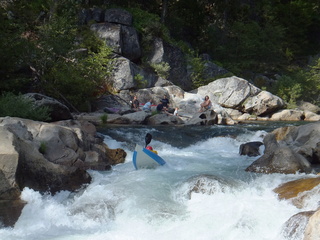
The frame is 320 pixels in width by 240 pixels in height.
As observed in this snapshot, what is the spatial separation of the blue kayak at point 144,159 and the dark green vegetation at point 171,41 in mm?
6729

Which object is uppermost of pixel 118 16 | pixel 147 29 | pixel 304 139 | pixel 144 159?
pixel 118 16

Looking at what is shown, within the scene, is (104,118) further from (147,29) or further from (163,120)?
(147,29)

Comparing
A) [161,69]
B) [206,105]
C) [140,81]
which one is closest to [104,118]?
[206,105]

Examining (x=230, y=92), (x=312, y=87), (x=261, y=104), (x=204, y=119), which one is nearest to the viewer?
(x=204, y=119)

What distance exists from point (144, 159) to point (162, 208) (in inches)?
104

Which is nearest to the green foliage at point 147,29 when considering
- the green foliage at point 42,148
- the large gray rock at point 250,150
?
the large gray rock at point 250,150

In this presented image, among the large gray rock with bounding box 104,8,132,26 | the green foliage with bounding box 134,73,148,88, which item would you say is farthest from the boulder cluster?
the large gray rock with bounding box 104,8,132,26

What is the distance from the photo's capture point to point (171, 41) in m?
23.3

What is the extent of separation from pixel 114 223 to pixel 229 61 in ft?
74.9

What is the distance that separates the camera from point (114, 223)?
5.57 m

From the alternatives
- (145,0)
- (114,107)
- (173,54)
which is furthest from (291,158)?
(145,0)

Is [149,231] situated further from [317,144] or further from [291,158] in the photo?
[317,144]

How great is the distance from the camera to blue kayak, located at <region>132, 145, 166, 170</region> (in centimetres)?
830

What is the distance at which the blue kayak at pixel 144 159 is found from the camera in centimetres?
830
